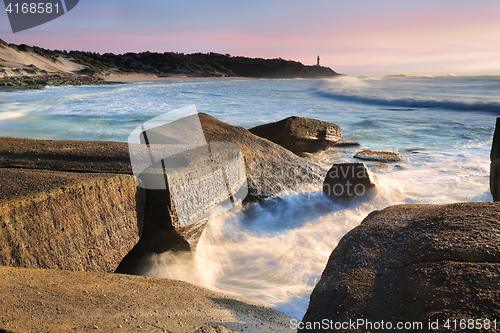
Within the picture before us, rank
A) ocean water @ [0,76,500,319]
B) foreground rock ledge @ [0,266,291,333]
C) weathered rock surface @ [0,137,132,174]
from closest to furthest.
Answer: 1. foreground rock ledge @ [0,266,291,333]
2. weathered rock surface @ [0,137,132,174]
3. ocean water @ [0,76,500,319]

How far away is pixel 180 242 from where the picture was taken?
241cm

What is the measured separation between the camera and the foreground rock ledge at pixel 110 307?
41.5 inches

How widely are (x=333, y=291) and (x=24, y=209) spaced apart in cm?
139

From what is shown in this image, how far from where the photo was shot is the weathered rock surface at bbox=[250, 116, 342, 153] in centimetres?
515

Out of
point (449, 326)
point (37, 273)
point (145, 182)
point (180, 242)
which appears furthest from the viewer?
point (180, 242)

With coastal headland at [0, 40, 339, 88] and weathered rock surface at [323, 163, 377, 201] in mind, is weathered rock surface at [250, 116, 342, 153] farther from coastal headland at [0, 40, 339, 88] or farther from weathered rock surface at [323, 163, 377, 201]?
coastal headland at [0, 40, 339, 88]

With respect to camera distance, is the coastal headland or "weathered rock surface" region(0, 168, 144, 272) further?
the coastal headland

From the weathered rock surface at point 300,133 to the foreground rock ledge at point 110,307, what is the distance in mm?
3686

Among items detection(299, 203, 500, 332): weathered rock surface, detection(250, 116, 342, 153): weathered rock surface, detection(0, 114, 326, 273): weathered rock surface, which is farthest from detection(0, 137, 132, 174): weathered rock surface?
detection(250, 116, 342, 153): weathered rock surface

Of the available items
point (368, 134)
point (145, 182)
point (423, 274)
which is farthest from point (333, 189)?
point (368, 134)

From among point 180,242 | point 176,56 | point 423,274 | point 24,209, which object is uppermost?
point 176,56

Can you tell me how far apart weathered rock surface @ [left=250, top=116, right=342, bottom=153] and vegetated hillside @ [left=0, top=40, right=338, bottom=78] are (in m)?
46.6

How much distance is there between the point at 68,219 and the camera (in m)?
1.69

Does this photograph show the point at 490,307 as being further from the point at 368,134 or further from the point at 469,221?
the point at 368,134
